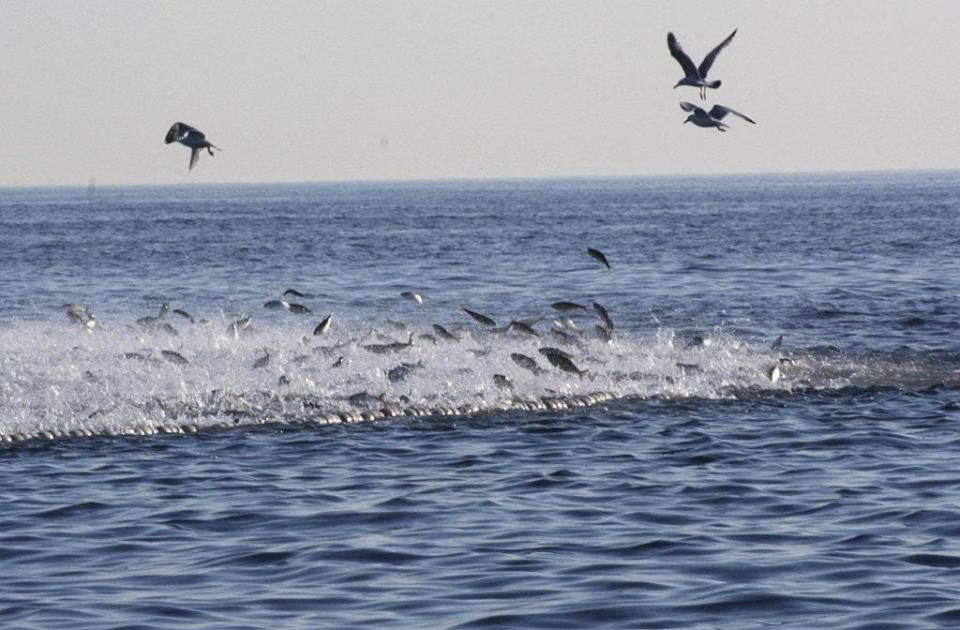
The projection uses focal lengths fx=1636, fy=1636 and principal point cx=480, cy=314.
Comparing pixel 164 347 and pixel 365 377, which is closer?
pixel 365 377

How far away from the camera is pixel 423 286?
149ft

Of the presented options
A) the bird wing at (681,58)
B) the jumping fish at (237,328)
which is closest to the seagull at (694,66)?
the bird wing at (681,58)

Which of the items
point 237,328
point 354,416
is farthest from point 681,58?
point 237,328

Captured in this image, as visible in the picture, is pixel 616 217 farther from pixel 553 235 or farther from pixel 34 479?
pixel 34 479

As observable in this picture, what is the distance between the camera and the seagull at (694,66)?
66.5 feet

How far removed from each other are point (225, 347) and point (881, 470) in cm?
1312

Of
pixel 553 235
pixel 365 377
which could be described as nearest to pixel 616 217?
pixel 553 235

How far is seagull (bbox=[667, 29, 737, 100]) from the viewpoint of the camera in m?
20.3

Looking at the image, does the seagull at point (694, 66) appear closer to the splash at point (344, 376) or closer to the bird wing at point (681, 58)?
the bird wing at point (681, 58)

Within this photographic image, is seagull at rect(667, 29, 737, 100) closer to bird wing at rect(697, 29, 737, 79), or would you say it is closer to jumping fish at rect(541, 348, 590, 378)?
bird wing at rect(697, 29, 737, 79)

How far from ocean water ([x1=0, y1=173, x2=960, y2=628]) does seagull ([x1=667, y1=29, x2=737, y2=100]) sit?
3.99m

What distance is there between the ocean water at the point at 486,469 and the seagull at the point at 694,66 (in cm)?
399

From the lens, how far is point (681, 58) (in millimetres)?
20703

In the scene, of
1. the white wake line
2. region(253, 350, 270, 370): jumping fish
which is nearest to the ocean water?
the white wake line
